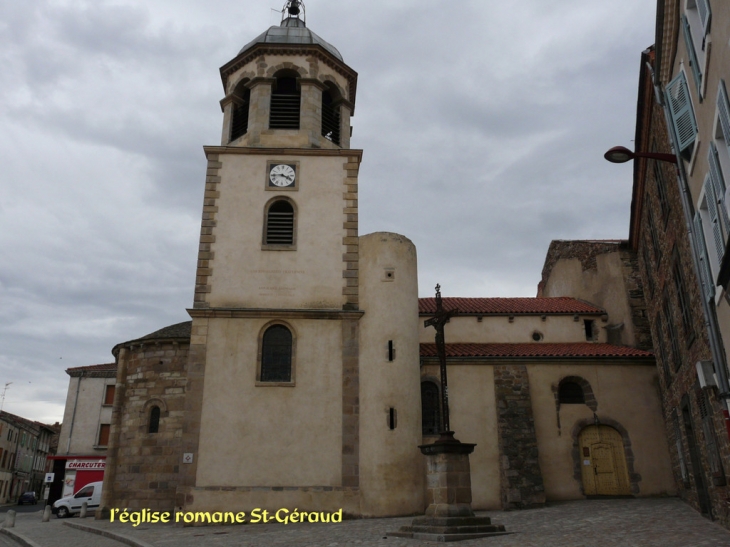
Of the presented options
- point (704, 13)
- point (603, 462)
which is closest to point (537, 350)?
point (603, 462)

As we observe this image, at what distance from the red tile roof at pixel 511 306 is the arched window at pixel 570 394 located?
3453 mm

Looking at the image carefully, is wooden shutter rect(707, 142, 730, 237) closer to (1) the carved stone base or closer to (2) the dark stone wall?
(2) the dark stone wall

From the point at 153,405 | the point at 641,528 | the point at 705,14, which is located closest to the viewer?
the point at 705,14

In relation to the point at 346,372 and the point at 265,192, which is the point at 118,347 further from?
the point at 346,372

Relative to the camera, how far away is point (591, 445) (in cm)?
1866

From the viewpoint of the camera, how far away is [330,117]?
20750mm

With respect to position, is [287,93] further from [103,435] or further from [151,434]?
[103,435]

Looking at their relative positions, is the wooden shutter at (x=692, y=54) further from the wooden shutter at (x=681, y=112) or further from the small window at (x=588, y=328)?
the small window at (x=588, y=328)

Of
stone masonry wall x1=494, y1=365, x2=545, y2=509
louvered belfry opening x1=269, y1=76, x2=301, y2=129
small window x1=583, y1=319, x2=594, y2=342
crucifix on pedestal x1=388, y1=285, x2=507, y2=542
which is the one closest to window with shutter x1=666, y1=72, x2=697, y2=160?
crucifix on pedestal x1=388, y1=285, x2=507, y2=542

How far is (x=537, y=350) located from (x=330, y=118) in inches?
414

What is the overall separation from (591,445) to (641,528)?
8.18 m

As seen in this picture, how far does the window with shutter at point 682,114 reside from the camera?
29.8 feet

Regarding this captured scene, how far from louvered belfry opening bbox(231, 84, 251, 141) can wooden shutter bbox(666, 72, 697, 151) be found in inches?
547

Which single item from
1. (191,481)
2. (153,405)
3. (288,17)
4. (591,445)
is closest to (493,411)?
(591,445)
